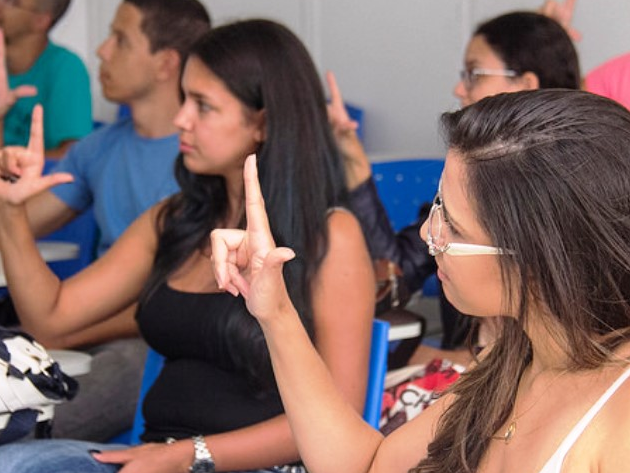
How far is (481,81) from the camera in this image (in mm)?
3346

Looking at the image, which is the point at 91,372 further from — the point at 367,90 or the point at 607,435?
the point at 367,90

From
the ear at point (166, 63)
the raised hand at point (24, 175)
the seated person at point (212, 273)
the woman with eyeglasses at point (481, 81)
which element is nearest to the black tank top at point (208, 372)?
the seated person at point (212, 273)

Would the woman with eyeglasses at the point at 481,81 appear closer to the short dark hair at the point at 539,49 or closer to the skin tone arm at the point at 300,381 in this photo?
the short dark hair at the point at 539,49

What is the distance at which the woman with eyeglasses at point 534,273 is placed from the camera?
1457 mm

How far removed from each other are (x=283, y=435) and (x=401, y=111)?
2.78m

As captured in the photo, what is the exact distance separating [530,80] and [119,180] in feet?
3.85

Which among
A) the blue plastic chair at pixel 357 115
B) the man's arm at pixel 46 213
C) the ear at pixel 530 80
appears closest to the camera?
the ear at pixel 530 80

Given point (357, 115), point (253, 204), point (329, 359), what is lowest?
point (357, 115)

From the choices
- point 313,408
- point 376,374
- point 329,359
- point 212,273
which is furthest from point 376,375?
point 313,408

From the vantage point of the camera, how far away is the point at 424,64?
4.73m

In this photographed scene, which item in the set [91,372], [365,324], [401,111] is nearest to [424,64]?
[401,111]

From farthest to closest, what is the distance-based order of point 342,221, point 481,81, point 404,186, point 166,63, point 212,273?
point 404,186 < point 166,63 < point 481,81 < point 212,273 < point 342,221

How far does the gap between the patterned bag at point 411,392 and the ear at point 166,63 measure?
4.57 ft

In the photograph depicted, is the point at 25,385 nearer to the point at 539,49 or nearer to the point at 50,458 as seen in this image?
the point at 50,458
